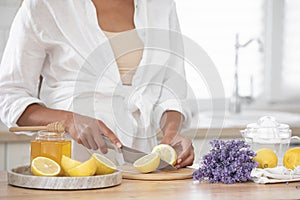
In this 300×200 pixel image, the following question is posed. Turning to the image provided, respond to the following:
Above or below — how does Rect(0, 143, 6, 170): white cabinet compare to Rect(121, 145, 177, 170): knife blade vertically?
below

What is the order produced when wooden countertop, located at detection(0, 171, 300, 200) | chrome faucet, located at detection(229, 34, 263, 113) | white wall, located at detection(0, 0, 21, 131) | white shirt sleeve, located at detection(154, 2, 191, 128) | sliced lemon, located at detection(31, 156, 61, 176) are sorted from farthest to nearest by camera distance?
chrome faucet, located at detection(229, 34, 263, 113) < white wall, located at detection(0, 0, 21, 131) < white shirt sleeve, located at detection(154, 2, 191, 128) < sliced lemon, located at detection(31, 156, 61, 176) < wooden countertop, located at detection(0, 171, 300, 200)

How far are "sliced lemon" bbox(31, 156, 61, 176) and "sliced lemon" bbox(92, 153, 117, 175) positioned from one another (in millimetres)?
109

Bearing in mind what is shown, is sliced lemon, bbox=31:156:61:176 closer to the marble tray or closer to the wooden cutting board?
the marble tray

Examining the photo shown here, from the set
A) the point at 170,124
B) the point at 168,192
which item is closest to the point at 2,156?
the point at 170,124

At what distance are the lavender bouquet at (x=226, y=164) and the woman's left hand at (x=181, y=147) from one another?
11 cm

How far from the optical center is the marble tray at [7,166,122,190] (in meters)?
1.59

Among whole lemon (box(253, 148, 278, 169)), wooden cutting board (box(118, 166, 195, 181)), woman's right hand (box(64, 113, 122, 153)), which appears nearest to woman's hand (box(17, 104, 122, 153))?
woman's right hand (box(64, 113, 122, 153))

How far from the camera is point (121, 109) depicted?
6.50 ft

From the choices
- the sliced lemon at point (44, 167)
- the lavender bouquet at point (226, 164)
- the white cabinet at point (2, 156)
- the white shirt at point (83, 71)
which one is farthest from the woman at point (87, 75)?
the white cabinet at point (2, 156)

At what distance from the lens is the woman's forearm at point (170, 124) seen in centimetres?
188

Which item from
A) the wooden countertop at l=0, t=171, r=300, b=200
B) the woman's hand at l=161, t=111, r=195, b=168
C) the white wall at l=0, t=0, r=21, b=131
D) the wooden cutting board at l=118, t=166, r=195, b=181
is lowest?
the wooden countertop at l=0, t=171, r=300, b=200

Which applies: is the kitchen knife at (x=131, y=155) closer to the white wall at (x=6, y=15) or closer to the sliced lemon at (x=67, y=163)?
the sliced lemon at (x=67, y=163)

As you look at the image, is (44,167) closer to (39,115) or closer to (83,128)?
(83,128)

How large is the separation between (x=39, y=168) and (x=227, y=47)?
97.0 inches
